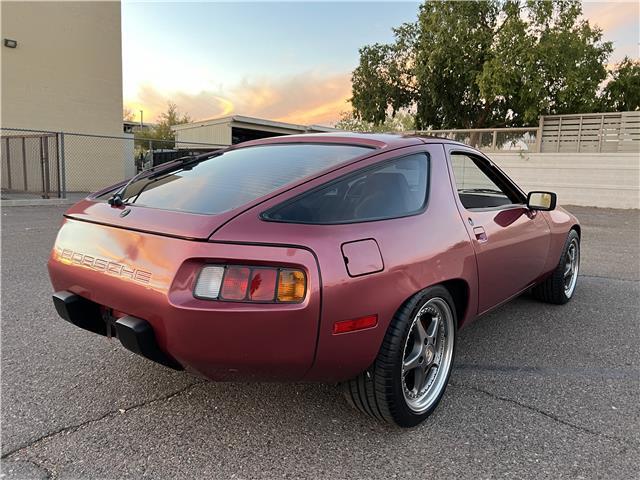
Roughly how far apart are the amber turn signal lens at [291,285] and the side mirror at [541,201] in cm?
251

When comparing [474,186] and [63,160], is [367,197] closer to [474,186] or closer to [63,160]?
[474,186]

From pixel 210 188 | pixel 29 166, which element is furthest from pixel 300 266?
pixel 29 166

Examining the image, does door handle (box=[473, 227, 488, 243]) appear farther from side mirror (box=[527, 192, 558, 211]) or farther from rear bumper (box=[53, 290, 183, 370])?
rear bumper (box=[53, 290, 183, 370])

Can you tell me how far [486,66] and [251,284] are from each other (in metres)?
19.5

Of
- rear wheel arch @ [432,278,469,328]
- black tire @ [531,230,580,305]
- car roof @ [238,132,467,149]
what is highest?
car roof @ [238,132,467,149]

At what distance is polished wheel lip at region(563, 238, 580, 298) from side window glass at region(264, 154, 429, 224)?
265 centimetres

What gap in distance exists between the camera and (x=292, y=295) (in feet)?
6.40

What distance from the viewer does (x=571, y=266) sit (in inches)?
191

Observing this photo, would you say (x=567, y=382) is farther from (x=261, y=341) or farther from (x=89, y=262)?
(x=89, y=262)

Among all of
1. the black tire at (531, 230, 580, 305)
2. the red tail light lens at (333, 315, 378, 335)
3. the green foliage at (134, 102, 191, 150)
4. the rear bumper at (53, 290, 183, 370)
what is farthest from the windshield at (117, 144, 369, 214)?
the green foliage at (134, 102, 191, 150)

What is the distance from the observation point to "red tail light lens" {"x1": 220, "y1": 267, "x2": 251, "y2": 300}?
193cm

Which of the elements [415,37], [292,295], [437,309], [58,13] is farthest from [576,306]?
[415,37]

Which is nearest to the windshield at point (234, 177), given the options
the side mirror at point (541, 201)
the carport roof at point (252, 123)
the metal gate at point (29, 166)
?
the side mirror at point (541, 201)

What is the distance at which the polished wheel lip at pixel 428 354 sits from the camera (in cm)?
251
